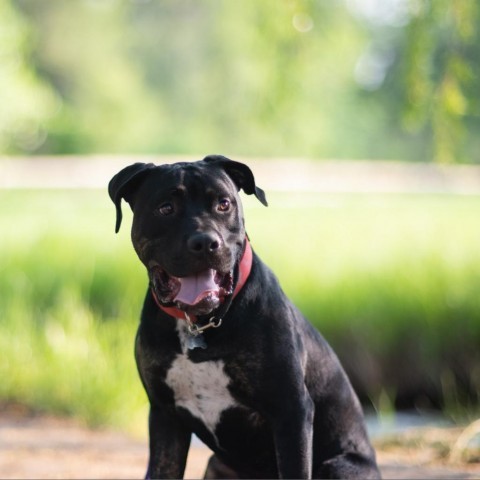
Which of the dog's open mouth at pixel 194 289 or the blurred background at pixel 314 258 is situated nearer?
the dog's open mouth at pixel 194 289

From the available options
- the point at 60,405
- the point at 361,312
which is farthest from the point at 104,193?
the point at 60,405

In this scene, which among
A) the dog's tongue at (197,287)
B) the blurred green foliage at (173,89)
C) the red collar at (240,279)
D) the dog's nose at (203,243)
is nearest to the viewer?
the dog's nose at (203,243)

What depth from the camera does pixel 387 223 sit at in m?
12.9

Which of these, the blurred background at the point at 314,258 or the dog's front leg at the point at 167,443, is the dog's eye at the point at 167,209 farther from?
the blurred background at the point at 314,258

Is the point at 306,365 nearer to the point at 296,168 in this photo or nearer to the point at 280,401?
the point at 280,401

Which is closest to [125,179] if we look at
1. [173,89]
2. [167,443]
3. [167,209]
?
[167,209]

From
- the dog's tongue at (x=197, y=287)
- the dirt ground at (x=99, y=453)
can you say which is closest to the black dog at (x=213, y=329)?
the dog's tongue at (x=197, y=287)

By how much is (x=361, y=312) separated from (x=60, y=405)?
2.86 meters

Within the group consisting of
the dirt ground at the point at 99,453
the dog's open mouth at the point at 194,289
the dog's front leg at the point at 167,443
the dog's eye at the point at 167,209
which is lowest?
the dirt ground at the point at 99,453

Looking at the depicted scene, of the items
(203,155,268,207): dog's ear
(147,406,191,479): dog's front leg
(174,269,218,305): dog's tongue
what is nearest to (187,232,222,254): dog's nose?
(174,269,218,305): dog's tongue

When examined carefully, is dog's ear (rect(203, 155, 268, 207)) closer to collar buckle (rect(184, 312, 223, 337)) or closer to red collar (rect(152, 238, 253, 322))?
red collar (rect(152, 238, 253, 322))

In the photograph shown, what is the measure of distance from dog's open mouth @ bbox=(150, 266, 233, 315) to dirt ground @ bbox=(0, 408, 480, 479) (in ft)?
5.86

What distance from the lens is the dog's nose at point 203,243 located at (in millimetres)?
3057

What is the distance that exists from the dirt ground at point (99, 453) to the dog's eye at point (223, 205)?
6.27 ft
